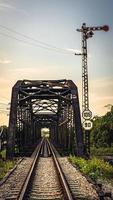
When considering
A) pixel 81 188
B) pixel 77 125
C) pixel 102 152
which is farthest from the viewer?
pixel 102 152

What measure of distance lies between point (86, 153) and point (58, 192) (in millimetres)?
13672

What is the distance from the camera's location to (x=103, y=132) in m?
45.8

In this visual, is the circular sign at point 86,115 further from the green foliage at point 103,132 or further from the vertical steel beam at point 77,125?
the green foliage at point 103,132

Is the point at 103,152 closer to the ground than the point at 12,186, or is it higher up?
higher up

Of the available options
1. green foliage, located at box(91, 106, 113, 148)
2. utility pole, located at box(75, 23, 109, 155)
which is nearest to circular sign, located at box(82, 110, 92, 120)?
utility pole, located at box(75, 23, 109, 155)

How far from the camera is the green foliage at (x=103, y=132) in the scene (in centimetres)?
4547

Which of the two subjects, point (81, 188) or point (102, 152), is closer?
point (81, 188)

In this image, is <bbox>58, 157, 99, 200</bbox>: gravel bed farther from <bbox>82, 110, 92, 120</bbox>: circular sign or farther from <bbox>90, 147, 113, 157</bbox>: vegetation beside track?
<bbox>90, 147, 113, 157</bbox>: vegetation beside track

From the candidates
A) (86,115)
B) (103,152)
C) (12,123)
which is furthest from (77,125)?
(103,152)

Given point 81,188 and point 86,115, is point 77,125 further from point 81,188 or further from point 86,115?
point 81,188

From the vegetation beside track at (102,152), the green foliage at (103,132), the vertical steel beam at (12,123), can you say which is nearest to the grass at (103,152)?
the vegetation beside track at (102,152)

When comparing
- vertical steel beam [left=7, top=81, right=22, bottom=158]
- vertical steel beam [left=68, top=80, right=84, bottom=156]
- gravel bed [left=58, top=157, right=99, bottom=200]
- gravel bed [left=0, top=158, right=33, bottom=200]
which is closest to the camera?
gravel bed [left=58, top=157, right=99, bottom=200]

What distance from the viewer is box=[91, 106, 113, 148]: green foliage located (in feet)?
149

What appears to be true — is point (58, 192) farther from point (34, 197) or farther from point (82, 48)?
point (82, 48)
